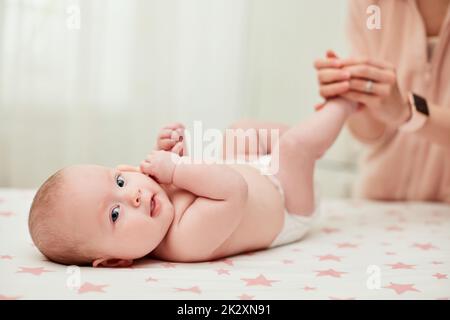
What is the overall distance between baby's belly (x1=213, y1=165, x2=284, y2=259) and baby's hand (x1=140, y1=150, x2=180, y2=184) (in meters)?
0.17

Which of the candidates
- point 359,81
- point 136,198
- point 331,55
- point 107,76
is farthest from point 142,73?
point 136,198

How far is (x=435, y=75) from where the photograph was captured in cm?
177

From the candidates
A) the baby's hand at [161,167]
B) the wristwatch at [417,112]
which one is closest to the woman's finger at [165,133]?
the baby's hand at [161,167]

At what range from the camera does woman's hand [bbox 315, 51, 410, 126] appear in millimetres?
1425

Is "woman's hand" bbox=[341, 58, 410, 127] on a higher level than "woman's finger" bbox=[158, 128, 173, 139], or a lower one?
higher

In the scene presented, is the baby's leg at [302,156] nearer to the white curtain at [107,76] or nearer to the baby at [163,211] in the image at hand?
the baby at [163,211]

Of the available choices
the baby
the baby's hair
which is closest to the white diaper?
the baby

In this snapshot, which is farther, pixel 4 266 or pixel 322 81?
pixel 322 81

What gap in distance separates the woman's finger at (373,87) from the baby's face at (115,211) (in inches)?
27.0

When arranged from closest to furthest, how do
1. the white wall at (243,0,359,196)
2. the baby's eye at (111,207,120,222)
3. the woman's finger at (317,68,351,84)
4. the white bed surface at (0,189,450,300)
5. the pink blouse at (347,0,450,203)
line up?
the white bed surface at (0,189,450,300)
the baby's eye at (111,207,120,222)
the woman's finger at (317,68,351,84)
the pink blouse at (347,0,450,203)
the white wall at (243,0,359,196)

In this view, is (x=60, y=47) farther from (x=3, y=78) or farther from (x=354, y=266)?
(x=354, y=266)

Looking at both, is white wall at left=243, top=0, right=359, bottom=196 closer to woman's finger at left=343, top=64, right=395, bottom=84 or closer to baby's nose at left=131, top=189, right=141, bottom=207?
woman's finger at left=343, top=64, right=395, bottom=84
